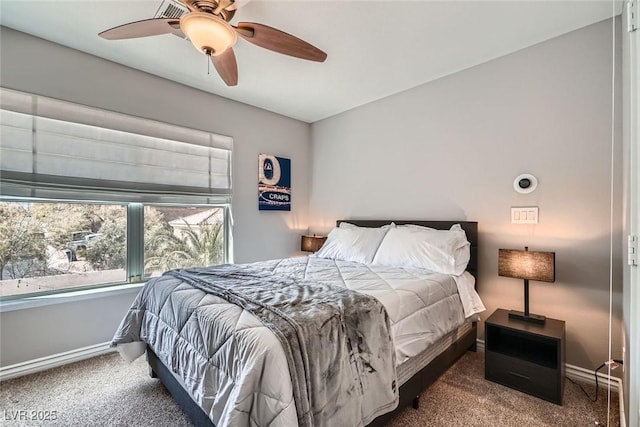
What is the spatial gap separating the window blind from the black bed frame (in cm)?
158

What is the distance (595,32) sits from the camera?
2129 mm

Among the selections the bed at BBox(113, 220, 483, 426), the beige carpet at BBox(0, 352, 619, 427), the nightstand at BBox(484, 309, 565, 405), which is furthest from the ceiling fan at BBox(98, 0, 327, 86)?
the nightstand at BBox(484, 309, 565, 405)

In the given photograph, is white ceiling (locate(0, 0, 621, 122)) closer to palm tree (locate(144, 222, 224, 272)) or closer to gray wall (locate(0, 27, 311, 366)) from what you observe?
gray wall (locate(0, 27, 311, 366))

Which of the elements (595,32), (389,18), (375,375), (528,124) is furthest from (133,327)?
(595,32)

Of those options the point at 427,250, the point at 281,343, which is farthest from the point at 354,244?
the point at 281,343

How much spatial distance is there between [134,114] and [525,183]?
12.0ft

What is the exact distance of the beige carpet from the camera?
5.70 ft

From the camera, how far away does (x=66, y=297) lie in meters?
2.47

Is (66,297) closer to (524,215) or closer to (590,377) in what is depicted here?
(524,215)

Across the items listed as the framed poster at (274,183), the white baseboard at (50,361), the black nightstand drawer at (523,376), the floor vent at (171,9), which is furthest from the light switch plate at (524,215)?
the white baseboard at (50,361)

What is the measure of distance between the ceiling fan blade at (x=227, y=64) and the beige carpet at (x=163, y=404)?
92.0 inches

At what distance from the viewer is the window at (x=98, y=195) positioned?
2320 mm

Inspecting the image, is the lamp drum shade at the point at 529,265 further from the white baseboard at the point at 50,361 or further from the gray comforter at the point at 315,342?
the white baseboard at the point at 50,361

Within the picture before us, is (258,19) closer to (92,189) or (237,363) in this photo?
(92,189)
